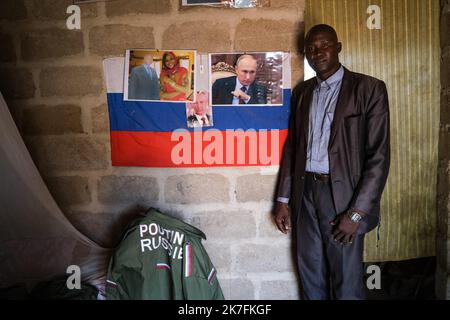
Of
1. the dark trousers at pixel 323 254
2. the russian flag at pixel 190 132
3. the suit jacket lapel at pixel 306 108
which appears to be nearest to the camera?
the dark trousers at pixel 323 254

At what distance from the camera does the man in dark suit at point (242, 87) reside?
210cm

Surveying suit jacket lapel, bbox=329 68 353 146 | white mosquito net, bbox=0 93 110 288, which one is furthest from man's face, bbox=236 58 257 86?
white mosquito net, bbox=0 93 110 288

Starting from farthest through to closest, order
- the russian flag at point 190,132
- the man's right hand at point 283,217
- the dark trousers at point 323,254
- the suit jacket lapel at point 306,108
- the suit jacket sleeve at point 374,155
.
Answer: the russian flag at point 190,132 < the man's right hand at point 283,217 < the suit jacket lapel at point 306,108 < the dark trousers at point 323,254 < the suit jacket sleeve at point 374,155

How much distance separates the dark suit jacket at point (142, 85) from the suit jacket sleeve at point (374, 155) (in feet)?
4.22

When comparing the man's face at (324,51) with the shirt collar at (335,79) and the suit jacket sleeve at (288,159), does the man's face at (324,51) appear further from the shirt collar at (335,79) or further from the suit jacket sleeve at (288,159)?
the suit jacket sleeve at (288,159)

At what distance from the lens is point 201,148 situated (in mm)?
2148

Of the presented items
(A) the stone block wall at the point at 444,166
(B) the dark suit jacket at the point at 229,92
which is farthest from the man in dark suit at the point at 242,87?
(A) the stone block wall at the point at 444,166

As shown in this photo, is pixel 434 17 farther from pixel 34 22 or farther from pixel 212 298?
pixel 34 22

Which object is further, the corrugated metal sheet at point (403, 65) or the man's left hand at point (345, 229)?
the corrugated metal sheet at point (403, 65)

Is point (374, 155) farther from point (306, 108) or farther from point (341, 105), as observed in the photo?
point (306, 108)

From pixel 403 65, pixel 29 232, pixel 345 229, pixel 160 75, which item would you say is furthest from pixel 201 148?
pixel 403 65

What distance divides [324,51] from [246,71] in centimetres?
52

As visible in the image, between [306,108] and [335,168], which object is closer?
[335,168]

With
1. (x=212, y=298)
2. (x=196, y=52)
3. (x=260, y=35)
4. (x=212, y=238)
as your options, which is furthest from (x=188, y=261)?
(x=260, y=35)
